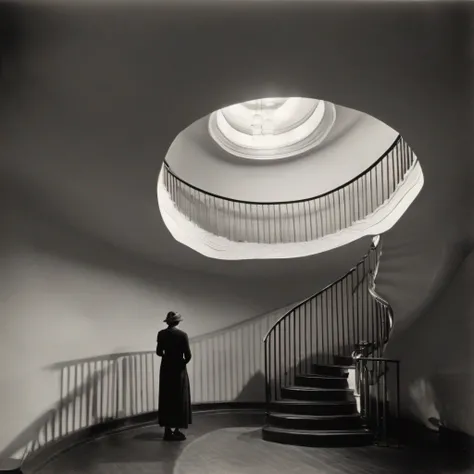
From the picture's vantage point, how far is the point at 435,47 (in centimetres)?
360

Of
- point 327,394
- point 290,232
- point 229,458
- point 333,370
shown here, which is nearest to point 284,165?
point 290,232

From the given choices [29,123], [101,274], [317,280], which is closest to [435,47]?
[29,123]

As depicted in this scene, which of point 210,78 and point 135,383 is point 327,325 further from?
point 210,78

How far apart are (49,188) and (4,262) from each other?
73cm

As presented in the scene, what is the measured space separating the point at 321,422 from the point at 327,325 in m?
2.34

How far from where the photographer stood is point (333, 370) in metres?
6.95

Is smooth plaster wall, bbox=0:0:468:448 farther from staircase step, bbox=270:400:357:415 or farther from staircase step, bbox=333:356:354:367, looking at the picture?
staircase step, bbox=333:356:354:367

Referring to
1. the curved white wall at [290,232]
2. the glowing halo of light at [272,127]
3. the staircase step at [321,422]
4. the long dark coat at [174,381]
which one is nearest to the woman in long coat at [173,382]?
the long dark coat at [174,381]

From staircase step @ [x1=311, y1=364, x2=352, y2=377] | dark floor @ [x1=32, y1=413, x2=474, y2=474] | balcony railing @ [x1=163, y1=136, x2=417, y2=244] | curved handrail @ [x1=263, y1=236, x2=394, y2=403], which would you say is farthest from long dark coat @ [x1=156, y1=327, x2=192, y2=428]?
balcony railing @ [x1=163, y1=136, x2=417, y2=244]

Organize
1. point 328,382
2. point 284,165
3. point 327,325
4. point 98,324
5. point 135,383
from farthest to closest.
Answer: point 284,165, point 327,325, point 328,382, point 135,383, point 98,324

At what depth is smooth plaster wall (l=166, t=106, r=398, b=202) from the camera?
852 centimetres

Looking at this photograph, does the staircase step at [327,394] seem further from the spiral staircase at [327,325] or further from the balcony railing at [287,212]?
the balcony railing at [287,212]

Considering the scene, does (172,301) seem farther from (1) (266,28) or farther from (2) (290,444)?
(1) (266,28)

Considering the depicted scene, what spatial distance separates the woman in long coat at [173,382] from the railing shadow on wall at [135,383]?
47 cm
